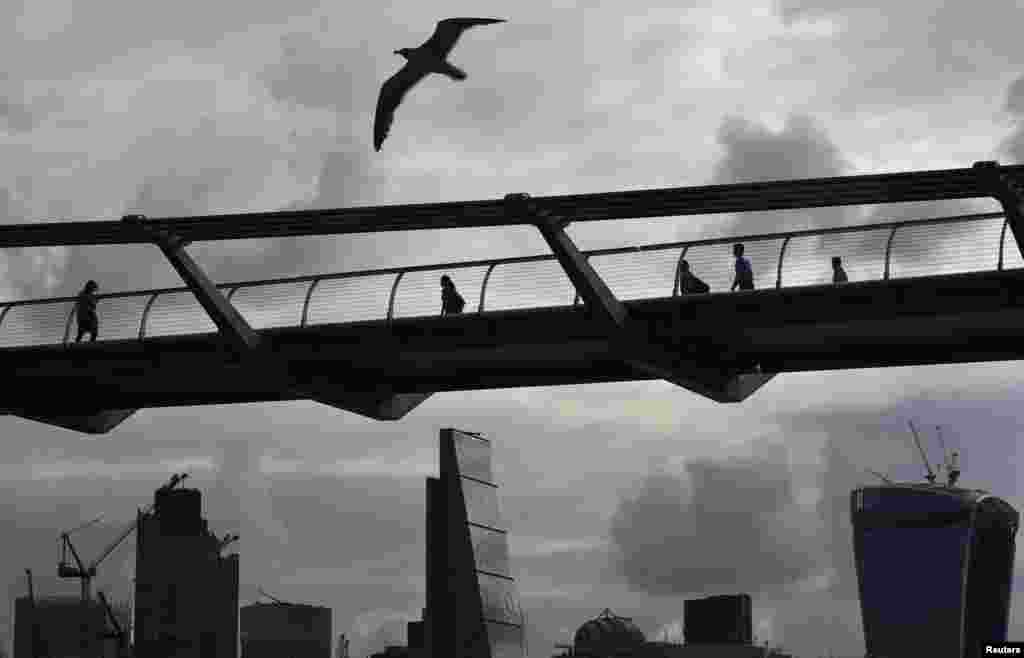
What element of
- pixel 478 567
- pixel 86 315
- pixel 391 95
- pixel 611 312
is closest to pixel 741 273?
pixel 611 312

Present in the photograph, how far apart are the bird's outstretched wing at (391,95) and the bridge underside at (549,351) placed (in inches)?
283

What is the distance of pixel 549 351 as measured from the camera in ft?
159

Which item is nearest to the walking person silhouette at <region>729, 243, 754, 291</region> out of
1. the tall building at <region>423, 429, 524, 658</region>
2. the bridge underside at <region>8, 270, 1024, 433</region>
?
the bridge underside at <region>8, 270, 1024, 433</region>

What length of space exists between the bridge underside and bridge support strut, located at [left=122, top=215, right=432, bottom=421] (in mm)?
71

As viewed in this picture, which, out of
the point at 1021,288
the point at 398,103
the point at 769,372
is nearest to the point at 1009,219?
the point at 1021,288

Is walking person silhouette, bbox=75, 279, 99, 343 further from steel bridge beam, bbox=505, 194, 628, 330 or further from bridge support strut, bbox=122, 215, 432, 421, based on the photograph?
steel bridge beam, bbox=505, 194, 628, 330

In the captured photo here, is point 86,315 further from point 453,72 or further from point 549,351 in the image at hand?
point 453,72

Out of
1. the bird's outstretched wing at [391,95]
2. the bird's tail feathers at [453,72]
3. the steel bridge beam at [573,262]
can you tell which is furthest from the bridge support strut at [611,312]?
the bird's tail feathers at [453,72]

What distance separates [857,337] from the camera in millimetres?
45531

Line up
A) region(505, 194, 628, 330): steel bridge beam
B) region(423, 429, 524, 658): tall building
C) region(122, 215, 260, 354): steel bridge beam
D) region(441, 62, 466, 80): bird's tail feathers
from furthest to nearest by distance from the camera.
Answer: region(423, 429, 524, 658): tall building, region(122, 215, 260, 354): steel bridge beam, region(505, 194, 628, 330): steel bridge beam, region(441, 62, 466, 80): bird's tail feathers

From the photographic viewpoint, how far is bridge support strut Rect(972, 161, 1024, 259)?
40.9 meters

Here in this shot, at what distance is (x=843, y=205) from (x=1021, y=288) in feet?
13.8

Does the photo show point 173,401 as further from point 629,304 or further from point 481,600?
point 481,600

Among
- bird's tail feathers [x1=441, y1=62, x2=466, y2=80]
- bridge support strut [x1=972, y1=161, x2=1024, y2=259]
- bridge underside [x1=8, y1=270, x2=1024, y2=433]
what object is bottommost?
bridge underside [x1=8, y1=270, x2=1024, y2=433]
